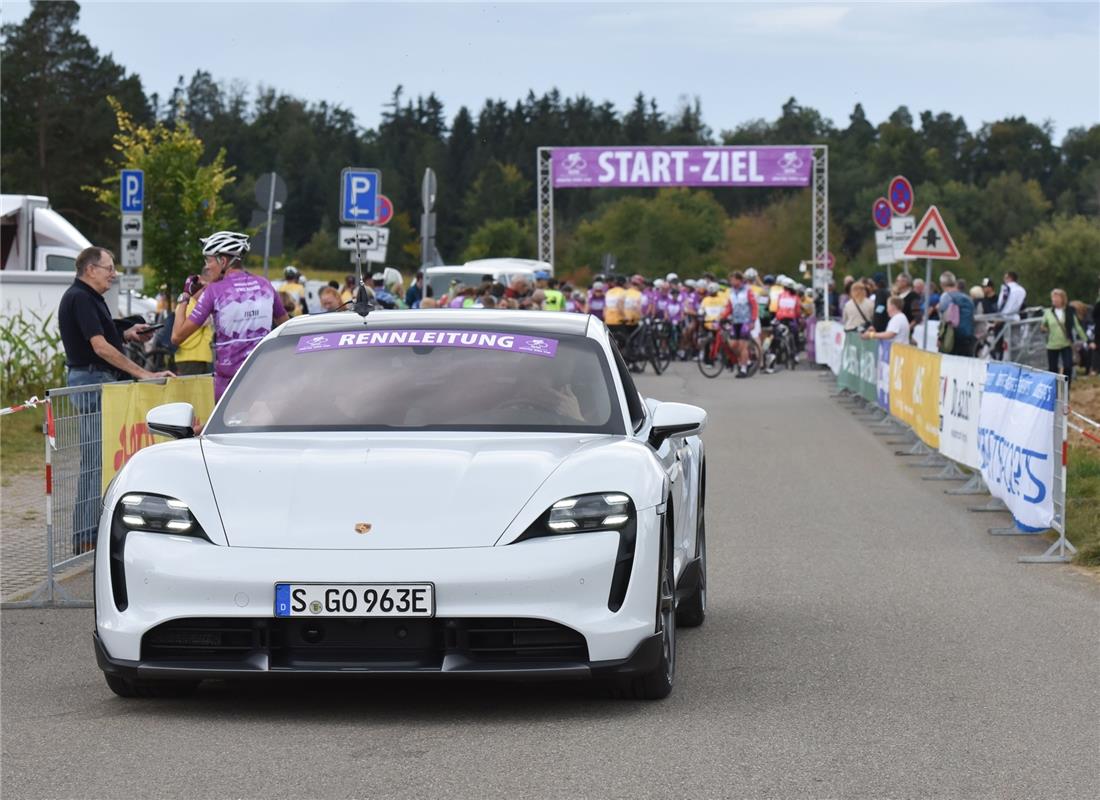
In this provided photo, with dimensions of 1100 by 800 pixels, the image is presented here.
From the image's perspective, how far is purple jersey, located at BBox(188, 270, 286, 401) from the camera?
11.7 m

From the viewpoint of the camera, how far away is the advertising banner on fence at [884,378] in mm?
24038

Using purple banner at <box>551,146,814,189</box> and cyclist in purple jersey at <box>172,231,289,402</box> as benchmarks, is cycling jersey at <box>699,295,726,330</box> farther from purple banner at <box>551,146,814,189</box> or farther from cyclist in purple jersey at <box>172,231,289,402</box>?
cyclist in purple jersey at <box>172,231,289,402</box>

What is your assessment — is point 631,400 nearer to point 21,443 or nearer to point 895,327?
point 21,443

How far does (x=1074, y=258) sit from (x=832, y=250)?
37.1 m

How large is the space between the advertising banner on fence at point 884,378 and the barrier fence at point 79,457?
14.2 metres

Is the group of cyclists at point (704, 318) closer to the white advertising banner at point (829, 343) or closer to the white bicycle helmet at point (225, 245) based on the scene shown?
the white advertising banner at point (829, 343)

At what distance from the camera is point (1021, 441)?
1324 cm

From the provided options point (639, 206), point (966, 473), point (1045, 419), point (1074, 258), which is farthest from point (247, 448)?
point (639, 206)

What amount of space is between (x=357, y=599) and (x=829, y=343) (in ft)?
102

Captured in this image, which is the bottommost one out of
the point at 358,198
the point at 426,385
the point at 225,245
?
the point at 426,385

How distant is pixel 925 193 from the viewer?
154875mm

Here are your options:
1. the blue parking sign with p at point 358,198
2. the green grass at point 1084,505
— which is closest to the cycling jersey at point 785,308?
the blue parking sign with p at point 358,198

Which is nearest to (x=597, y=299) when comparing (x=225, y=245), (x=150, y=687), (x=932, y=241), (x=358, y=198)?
(x=358, y=198)

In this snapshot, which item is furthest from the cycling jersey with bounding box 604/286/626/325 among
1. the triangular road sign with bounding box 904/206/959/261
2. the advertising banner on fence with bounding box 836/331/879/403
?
the triangular road sign with bounding box 904/206/959/261
